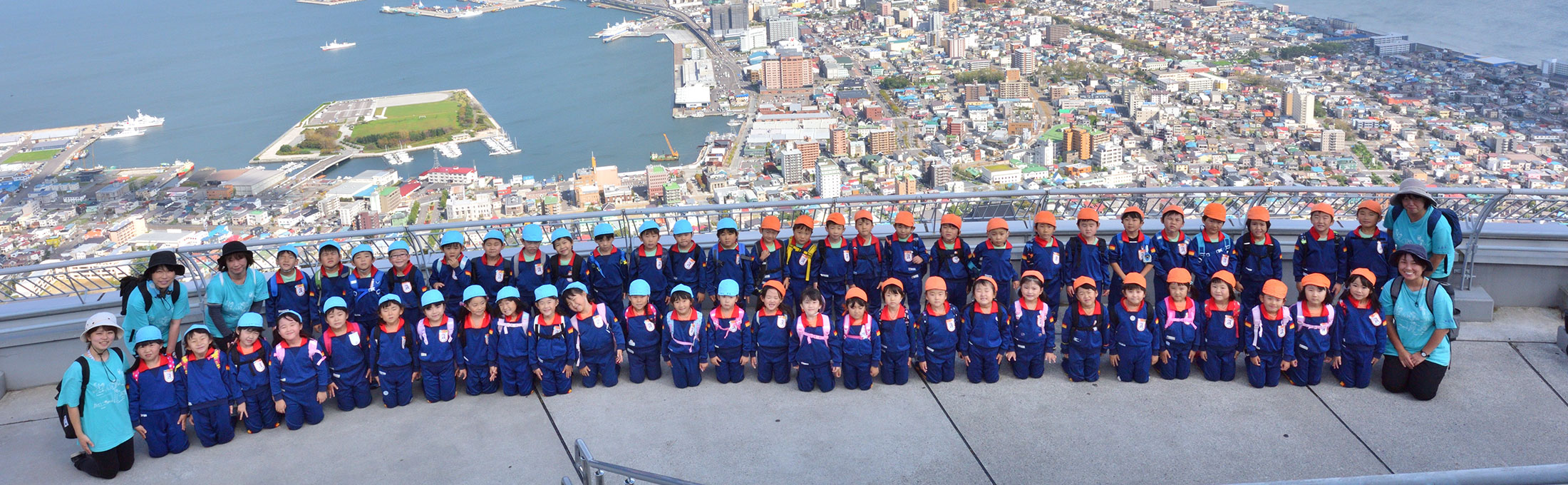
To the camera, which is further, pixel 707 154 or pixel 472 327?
pixel 707 154

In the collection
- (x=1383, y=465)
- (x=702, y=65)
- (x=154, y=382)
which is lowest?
(x=1383, y=465)

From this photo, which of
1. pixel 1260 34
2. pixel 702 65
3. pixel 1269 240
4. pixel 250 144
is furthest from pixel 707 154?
pixel 1260 34

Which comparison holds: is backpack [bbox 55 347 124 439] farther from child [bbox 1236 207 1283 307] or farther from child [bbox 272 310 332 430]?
child [bbox 1236 207 1283 307]

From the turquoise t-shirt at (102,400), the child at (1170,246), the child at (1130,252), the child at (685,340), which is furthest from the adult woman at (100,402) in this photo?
the child at (1170,246)

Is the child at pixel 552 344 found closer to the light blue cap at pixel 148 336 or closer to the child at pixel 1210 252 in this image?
the light blue cap at pixel 148 336

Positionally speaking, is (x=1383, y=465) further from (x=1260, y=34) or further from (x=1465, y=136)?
(x=1260, y=34)

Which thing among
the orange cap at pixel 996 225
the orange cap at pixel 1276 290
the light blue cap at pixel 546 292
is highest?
the orange cap at pixel 996 225
